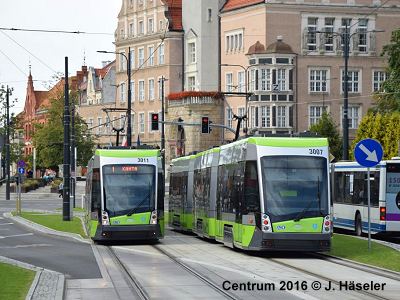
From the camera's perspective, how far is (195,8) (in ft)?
324

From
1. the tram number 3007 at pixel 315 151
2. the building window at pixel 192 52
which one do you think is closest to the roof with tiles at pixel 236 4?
the building window at pixel 192 52

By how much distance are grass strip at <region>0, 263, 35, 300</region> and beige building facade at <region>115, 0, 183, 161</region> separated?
75.3 m

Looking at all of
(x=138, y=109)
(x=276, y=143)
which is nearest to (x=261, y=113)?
(x=138, y=109)

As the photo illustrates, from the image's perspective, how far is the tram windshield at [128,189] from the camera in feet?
111

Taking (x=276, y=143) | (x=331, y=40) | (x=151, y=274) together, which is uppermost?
(x=331, y=40)

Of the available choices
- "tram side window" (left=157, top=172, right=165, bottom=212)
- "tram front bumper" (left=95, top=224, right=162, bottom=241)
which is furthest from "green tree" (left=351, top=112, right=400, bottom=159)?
"tram front bumper" (left=95, top=224, right=162, bottom=241)

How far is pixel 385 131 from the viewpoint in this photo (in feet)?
227

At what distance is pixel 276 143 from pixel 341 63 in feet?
205

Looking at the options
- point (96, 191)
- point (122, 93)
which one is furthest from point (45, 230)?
point (122, 93)

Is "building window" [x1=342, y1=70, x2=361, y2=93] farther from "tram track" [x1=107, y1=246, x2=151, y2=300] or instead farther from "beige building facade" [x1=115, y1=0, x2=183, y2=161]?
"tram track" [x1=107, y1=246, x2=151, y2=300]

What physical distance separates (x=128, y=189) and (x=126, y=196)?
23 cm

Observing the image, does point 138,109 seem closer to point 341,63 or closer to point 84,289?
point 341,63

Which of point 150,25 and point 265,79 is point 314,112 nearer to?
point 265,79

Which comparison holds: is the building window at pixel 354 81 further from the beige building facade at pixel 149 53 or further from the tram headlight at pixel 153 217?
the tram headlight at pixel 153 217
